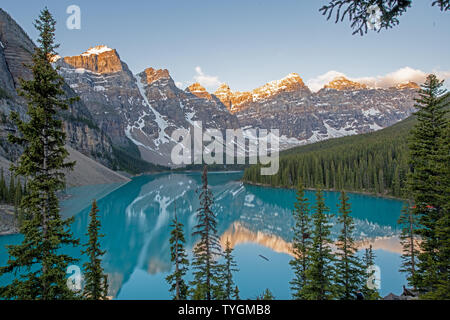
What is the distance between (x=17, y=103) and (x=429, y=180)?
119 metres

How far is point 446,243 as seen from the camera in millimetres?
9375

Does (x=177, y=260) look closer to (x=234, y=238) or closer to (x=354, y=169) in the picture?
(x=234, y=238)

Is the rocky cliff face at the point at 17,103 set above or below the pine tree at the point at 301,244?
above

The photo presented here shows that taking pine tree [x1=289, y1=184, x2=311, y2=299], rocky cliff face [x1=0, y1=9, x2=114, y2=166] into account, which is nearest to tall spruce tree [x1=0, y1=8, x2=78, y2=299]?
pine tree [x1=289, y1=184, x2=311, y2=299]

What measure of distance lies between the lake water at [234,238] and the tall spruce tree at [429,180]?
1053cm

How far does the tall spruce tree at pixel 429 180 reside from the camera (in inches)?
422

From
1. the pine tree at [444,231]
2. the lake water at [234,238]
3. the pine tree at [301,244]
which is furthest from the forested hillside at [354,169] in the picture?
the pine tree at [444,231]

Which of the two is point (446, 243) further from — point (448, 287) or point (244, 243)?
point (244, 243)

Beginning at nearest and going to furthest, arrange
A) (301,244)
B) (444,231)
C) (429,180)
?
1. (444,231)
2. (429,180)
3. (301,244)

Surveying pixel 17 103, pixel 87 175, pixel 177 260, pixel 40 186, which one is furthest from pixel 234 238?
pixel 17 103

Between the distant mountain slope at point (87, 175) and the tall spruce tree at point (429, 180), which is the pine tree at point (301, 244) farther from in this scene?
the distant mountain slope at point (87, 175)

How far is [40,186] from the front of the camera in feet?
26.5

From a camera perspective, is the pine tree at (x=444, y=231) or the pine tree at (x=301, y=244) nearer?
the pine tree at (x=444, y=231)
